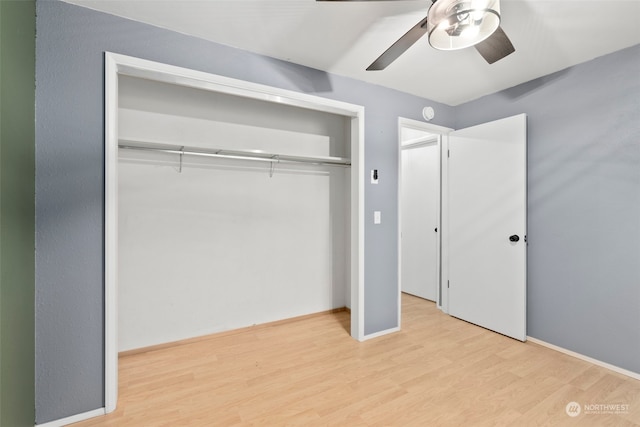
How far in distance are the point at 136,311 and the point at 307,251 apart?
1703 millimetres

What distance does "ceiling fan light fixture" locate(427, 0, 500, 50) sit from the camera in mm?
1368

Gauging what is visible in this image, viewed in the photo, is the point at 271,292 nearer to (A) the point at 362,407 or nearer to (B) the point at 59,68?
(A) the point at 362,407

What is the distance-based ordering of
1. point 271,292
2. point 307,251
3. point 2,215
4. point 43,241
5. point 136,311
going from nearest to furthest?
point 2,215, point 43,241, point 136,311, point 271,292, point 307,251

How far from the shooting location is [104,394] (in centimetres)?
185

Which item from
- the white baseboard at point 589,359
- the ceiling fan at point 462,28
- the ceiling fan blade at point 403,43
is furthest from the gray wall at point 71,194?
the white baseboard at point 589,359

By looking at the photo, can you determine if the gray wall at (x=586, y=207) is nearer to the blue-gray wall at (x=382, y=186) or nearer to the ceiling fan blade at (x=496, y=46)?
the blue-gray wall at (x=382, y=186)

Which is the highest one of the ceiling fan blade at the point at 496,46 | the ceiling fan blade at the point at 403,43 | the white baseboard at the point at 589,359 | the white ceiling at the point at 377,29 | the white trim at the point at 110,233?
the white ceiling at the point at 377,29

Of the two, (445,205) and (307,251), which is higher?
(445,205)

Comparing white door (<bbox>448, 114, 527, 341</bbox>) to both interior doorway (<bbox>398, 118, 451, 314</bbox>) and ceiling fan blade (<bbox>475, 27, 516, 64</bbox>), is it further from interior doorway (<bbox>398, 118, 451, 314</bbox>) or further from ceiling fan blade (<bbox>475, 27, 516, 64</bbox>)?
ceiling fan blade (<bbox>475, 27, 516, 64</bbox>)

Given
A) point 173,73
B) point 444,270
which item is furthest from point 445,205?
point 173,73

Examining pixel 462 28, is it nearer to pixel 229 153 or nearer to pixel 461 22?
pixel 461 22

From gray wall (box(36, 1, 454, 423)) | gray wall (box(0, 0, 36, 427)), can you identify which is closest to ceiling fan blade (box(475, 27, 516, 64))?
gray wall (box(36, 1, 454, 423))

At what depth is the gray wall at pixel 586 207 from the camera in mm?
2256

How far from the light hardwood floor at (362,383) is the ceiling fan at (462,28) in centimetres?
218
